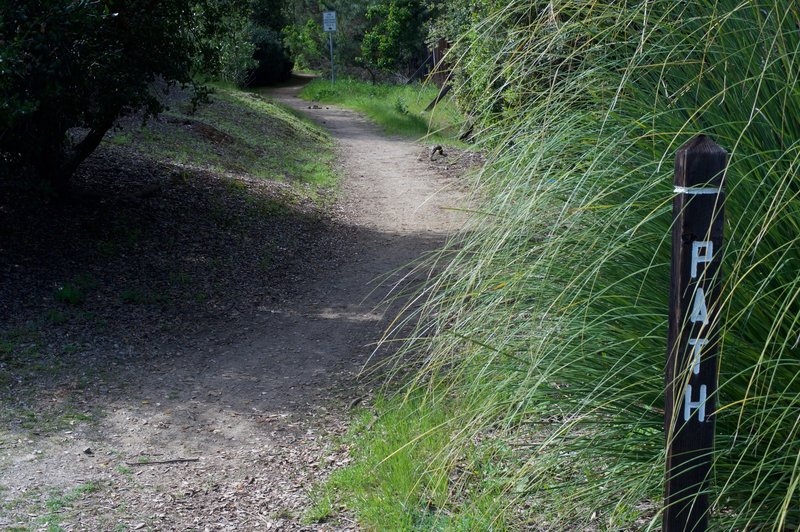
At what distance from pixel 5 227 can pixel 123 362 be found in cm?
244

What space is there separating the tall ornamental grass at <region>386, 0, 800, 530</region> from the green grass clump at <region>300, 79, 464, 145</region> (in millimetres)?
11785

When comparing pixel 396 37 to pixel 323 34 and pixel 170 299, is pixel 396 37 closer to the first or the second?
pixel 323 34

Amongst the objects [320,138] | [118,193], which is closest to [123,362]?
[118,193]

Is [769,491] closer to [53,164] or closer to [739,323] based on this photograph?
[739,323]

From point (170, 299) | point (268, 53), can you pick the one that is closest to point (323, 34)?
point (268, 53)

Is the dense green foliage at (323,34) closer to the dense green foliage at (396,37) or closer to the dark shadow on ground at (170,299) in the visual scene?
the dense green foliage at (396,37)

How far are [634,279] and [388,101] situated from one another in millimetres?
23994

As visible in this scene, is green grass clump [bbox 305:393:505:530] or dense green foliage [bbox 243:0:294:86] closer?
green grass clump [bbox 305:393:505:530]

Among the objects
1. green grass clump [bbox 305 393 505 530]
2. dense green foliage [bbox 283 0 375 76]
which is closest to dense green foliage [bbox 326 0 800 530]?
green grass clump [bbox 305 393 505 530]

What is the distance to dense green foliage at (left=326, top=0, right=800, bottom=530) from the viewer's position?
8.21 ft

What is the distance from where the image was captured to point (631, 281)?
2811 millimetres

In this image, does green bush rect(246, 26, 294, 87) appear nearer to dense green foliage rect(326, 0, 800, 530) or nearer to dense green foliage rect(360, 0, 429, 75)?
dense green foliage rect(360, 0, 429, 75)

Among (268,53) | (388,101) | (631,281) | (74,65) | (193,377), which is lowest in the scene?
(193,377)

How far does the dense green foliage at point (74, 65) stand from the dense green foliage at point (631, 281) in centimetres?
426
